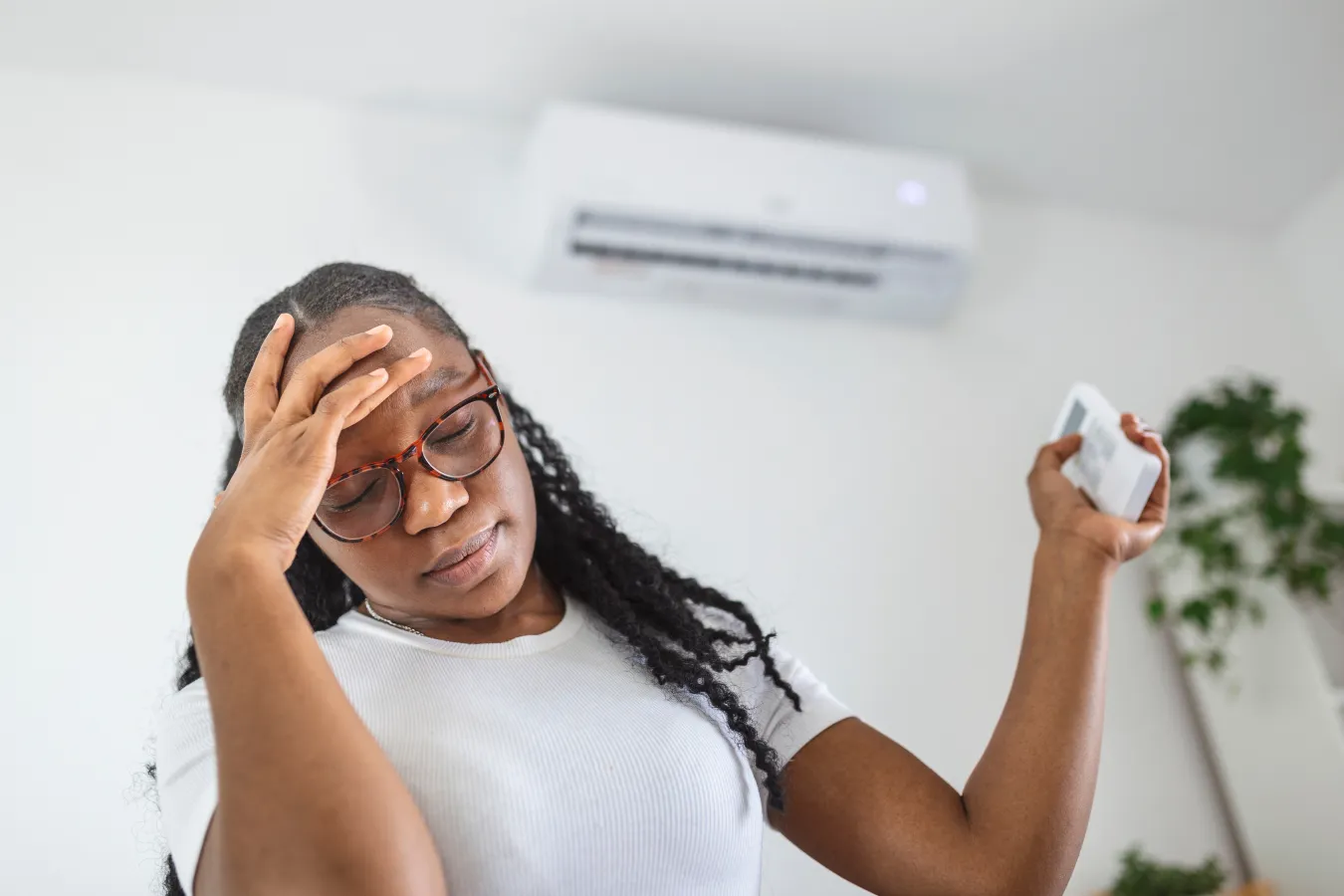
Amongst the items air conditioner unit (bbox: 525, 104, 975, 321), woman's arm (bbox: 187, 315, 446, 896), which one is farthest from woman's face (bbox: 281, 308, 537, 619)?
air conditioner unit (bbox: 525, 104, 975, 321)

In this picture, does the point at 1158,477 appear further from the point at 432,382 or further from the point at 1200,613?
the point at 1200,613

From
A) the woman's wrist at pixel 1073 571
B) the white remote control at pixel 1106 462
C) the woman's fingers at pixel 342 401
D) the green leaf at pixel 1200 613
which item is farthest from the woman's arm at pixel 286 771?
the green leaf at pixel 1200 613

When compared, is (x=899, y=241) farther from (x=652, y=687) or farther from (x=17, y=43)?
(x=17, y=43)

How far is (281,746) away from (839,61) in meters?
1.79

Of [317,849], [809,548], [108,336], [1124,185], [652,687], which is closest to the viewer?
[317,849]

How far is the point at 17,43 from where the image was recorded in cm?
204

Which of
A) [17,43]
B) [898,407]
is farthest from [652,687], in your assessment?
[17,43]

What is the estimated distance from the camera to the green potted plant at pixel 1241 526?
2.02 m

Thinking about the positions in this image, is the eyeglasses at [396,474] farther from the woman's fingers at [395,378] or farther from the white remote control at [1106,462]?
the white remote control at [1106,462]

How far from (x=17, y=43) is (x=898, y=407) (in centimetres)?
172

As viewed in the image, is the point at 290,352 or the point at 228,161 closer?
the point at 290,352

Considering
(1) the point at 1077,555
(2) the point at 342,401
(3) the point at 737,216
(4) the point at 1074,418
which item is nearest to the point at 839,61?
(3) the point at 737,216

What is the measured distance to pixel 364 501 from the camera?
92 cm

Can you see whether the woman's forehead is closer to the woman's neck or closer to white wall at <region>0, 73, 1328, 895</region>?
the woman's neck
